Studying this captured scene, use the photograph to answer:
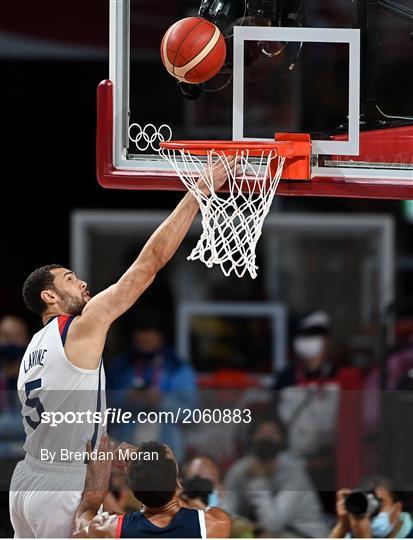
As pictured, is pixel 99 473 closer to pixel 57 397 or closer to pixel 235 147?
pixel 57 397

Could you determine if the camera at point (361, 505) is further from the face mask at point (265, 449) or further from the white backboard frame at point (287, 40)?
the white backboard frame at point (287, 40)

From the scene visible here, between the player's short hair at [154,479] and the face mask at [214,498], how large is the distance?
0.68 meters

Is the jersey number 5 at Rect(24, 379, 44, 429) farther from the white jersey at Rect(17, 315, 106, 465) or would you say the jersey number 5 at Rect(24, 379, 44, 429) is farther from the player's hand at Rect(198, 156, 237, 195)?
the player's hand at Rect(198, 156, 237, 195)

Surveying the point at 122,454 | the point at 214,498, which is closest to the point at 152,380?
the point at 214,498

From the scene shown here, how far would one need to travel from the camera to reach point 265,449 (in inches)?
270

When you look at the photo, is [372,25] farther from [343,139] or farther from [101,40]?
[101,40]

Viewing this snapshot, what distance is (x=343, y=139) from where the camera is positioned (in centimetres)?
552

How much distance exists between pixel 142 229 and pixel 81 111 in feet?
3.41

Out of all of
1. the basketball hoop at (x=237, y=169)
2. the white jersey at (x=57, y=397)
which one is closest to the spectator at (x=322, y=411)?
the white jersey at (x=57, y=397)

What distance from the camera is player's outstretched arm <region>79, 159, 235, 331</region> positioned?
17.0 ft

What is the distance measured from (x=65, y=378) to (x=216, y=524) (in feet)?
2.75

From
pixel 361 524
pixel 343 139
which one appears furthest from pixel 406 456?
pixel 343 139

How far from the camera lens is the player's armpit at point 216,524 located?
5184 mm

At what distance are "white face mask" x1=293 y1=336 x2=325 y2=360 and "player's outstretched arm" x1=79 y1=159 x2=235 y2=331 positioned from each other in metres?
4.10
